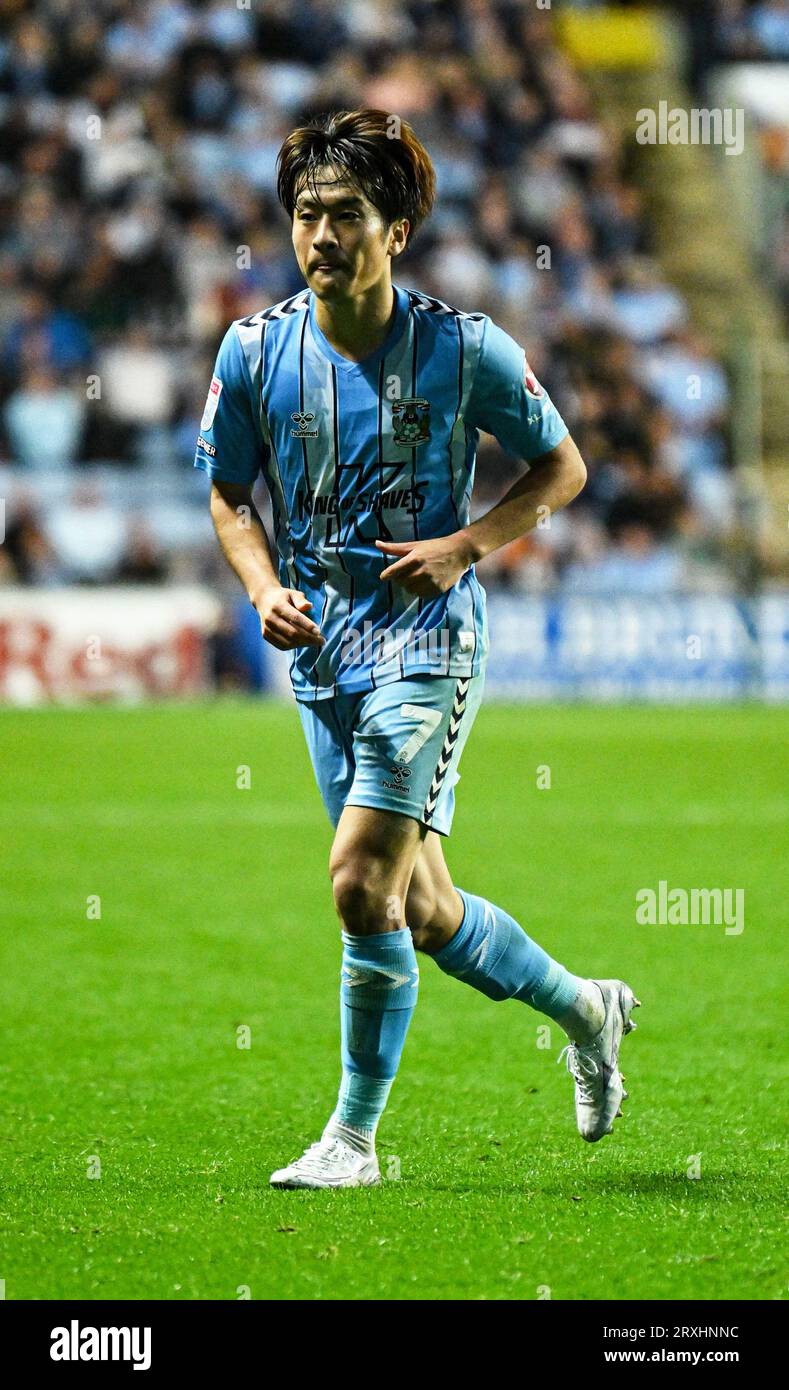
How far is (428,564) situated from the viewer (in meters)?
4.04

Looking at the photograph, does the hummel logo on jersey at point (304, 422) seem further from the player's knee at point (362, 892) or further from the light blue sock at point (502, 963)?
the light blue sock at point (502, 963)

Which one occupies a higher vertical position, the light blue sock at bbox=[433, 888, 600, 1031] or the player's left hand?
the player's left hand

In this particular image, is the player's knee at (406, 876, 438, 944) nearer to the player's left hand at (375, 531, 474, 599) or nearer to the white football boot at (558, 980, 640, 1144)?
the white football boot at (558, 980, 640, 1144)

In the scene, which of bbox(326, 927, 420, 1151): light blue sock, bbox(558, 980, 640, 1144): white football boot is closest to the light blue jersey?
bbox(326, 927, 420, 1151): light blue sock

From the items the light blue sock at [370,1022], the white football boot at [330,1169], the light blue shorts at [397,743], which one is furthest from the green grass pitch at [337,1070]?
the light blue shorts at [397,743]

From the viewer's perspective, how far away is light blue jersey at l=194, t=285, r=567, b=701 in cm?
419

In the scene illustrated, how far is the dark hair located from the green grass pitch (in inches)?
83.0

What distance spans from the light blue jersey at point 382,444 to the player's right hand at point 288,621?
0.20 meters

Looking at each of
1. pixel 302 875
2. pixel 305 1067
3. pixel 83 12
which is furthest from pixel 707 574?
pixel 305 1067

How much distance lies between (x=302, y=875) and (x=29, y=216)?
12.7m

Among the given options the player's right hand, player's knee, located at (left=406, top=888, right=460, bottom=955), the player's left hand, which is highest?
the player's left hand

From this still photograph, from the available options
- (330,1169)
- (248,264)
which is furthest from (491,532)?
(248,264)

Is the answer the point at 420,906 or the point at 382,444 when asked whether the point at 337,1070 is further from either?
the point at 382,444

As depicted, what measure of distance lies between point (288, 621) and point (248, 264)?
1674cm
